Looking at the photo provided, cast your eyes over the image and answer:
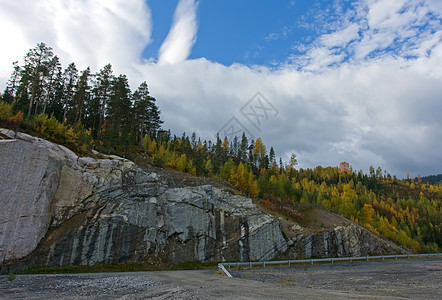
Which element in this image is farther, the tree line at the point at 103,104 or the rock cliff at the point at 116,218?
the tree line at the point at 103,104

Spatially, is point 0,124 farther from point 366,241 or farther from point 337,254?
point 366,241

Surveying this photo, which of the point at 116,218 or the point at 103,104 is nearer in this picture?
the point at 116,218

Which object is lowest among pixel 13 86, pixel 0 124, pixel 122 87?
pixel 0 124

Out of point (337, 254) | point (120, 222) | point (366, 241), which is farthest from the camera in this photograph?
point (366, 241)

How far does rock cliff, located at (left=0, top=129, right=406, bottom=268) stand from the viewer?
24.3 meters

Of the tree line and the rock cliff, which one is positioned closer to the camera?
the rock cliff

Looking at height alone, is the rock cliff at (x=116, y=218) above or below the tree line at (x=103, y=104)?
below

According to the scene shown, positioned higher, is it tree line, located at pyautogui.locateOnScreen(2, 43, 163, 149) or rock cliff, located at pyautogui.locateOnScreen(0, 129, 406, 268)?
tree line, located at pyautogui.locateOnScreen(2, 43, 163, 149)

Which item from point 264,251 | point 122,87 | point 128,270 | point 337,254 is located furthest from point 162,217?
point 122,87

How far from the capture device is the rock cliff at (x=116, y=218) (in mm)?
24281

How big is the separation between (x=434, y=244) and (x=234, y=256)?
313ft

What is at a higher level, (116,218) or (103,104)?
(103,104)

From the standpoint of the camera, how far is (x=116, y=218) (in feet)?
92.5

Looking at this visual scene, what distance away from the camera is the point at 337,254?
3956 cm
